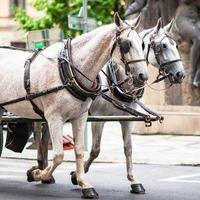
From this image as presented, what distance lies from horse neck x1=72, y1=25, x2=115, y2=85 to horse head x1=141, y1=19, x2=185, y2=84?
3.41 ft

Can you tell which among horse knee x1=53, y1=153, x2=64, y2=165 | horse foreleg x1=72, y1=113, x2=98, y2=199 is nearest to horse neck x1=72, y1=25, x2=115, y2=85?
horse foreleg x1=72, y1=113, x2=98, y2=199

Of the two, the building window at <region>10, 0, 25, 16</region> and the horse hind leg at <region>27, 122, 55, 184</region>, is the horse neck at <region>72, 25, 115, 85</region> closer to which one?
the horse hind leg at <region>27, 122, 55, 184</region>

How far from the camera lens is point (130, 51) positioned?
8.91m

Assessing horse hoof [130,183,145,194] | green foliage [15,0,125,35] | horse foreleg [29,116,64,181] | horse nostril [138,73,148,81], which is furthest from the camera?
green foliage [15,0,125,35]

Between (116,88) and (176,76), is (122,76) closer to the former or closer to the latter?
(116,88)

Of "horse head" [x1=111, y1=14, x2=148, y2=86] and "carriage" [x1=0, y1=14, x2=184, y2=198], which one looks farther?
"carriage" [x1=0, y1=14, x2=184, y2=198]

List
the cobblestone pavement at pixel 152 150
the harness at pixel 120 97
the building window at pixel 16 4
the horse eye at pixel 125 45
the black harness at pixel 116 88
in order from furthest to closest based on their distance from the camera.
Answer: the building window at pixel 16 4 < the cobblestone pavement at pixel 152 150 < the black harness at pixel 116 88 < the harness at pixel 120 97 < the horse eye at pixel 125 45

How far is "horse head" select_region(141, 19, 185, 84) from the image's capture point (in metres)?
10.1

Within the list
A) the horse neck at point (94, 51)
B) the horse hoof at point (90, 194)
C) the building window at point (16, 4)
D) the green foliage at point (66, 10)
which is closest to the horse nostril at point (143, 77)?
the horse neck at point (94, 51)

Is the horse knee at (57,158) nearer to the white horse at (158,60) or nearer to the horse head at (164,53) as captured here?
the white horse at (158,60)

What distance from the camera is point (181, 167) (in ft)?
45.1

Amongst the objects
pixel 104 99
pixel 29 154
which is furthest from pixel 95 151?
pixel 29 154

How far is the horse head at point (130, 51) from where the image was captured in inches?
348

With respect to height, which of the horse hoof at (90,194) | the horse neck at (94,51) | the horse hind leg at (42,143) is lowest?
the horse hoof at (90,194)
